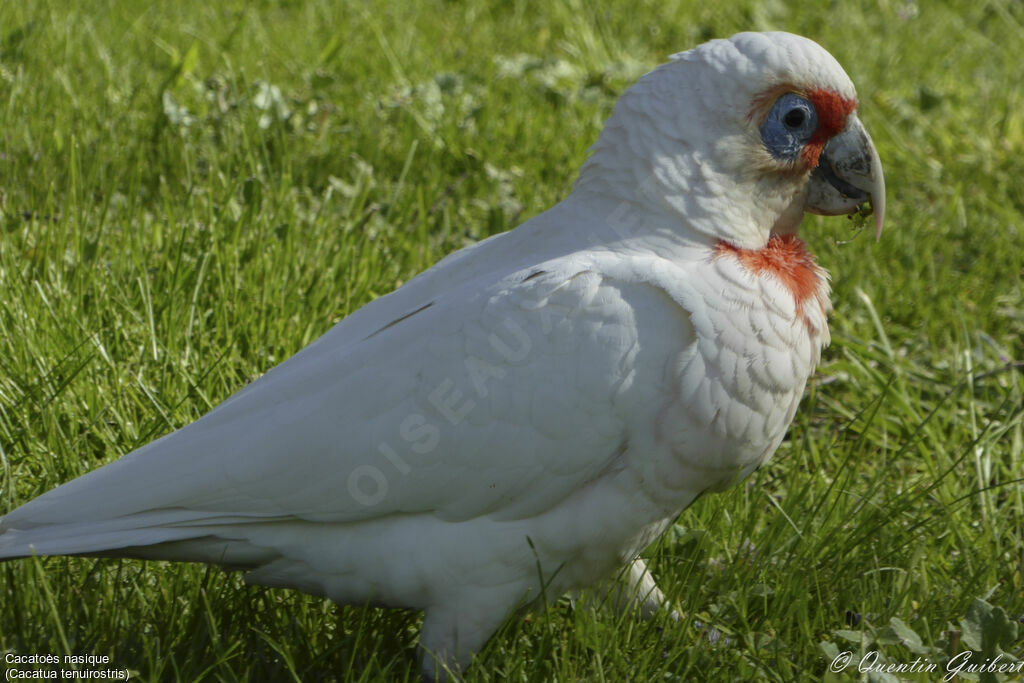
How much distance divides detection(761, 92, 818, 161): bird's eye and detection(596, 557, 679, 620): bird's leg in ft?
3.08

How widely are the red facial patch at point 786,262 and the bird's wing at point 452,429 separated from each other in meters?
0.21

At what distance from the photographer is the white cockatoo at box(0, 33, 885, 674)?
2043 millimetres

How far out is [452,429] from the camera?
2.07 m

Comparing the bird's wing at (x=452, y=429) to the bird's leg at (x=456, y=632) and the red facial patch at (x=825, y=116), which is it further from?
the red facial patch at (x=825, y=116)

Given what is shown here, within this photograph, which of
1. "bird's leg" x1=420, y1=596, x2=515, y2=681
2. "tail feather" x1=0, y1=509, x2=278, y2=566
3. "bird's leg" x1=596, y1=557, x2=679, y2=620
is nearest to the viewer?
"tail feather" x1=0, y1=509, x2=278, y2=566

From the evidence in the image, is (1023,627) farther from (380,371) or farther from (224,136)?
(224,136)

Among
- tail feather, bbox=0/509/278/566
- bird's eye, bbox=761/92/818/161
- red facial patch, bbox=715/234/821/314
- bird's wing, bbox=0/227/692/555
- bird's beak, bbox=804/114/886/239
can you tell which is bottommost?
tail feather, bbox=0/509/278/566

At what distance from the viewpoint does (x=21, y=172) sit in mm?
3510

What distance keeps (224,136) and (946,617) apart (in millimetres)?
2869

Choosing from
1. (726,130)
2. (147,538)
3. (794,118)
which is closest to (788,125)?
(794,118)

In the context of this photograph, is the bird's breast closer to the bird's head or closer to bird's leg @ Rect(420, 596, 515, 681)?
the bird's head

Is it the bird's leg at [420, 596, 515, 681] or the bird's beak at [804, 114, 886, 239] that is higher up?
the bird's beak at [804, 114, 886, 239]

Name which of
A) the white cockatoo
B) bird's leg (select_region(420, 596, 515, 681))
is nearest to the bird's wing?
the white cockatoo

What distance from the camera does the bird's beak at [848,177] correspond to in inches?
90.4
